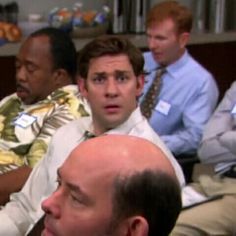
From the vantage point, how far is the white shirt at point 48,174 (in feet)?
9.08

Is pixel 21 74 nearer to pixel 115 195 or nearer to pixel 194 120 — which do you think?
pixel 194 120

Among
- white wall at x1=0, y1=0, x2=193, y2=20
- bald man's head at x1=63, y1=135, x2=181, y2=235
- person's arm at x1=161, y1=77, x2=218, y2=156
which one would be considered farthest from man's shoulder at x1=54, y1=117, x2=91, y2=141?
white wall at x1=0, y1=0, x2=193, y2=20

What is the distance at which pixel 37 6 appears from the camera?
5.53 metres

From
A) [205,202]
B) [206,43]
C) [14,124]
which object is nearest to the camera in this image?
[205,202]

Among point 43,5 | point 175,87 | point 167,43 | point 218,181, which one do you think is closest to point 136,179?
Result: point 218,181

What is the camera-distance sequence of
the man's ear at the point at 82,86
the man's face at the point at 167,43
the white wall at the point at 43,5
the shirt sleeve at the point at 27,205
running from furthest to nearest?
the white wall at the point at 43,5, the man's face at the point at 167,43, the man's ear at the point at 82,86, the shirt sleeve at the point at 27,205

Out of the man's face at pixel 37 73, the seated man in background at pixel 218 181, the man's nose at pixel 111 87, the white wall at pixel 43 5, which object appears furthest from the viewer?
the white wall at pixel 43 5

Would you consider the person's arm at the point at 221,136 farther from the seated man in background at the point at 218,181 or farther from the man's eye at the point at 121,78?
the man's eye at the point at 121,78

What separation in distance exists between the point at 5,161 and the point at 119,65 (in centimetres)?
78

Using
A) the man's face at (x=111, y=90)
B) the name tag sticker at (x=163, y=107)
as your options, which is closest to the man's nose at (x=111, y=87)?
the man's face at (x=111, y=90)

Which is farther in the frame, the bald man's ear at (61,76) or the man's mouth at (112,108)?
the bald man's ear at (61,76)

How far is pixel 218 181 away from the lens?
337cm

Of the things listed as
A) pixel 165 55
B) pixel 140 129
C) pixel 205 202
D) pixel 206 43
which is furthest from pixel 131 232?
pixel 206 43

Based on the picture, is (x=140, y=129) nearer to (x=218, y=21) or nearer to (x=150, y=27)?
(x=150, y=27)
